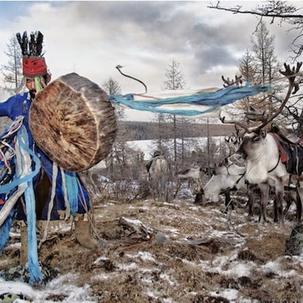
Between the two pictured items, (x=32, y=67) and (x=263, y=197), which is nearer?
(x=32, y=67)

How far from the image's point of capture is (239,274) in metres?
4.70

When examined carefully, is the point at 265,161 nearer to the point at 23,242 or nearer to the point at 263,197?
the point at 263,197

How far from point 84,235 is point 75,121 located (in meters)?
1.79

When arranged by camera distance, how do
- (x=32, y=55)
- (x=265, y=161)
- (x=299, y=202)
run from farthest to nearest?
(x=299, y=202) < (x=265, y=161) < (x=32, y=55)

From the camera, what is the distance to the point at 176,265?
480 centimetres

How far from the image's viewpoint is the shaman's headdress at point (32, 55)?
4234 mm

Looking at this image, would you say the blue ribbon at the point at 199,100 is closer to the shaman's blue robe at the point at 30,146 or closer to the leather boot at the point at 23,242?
the shaman's blue robe at the point at 30,146

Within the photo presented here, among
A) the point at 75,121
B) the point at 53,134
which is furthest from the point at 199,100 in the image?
the point at 53,134

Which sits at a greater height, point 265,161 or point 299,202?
point 265,161

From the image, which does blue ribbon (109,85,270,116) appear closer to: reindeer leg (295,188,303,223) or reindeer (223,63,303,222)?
reindeer (223,63,303,222)

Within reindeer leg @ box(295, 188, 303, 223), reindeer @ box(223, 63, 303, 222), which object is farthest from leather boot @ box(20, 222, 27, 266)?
reindeer leg @ box(295, 188, 303, 223)

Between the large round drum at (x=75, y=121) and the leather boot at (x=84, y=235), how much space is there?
3.91 feet

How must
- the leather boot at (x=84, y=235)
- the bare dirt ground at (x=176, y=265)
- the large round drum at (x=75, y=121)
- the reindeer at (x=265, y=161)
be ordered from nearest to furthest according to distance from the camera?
the large round drum at (x=75, y=121) → the bare dirt ground at (x=176, y=265) → the leather boot at (x=84, y=235) → the reindeer at (x=265, y=161)

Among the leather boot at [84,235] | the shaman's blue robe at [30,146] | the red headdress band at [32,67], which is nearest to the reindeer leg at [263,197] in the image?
the leather boot at [84,235]
